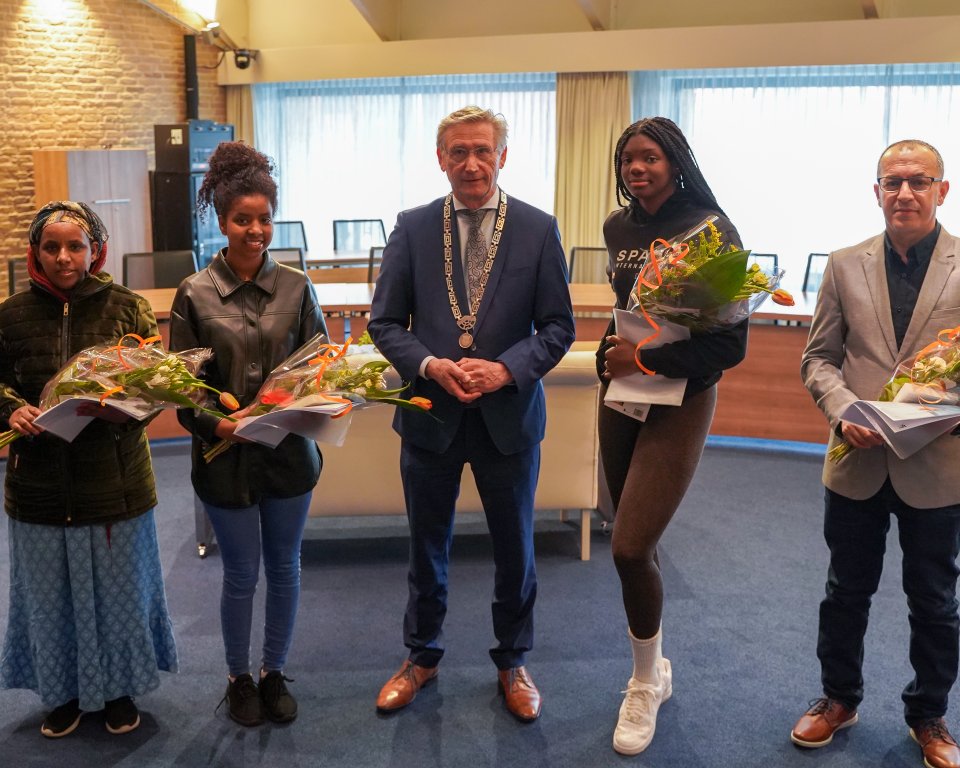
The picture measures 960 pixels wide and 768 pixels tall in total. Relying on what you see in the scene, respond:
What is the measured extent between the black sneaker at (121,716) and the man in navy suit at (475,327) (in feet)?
3.20

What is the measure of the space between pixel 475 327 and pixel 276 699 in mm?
1250

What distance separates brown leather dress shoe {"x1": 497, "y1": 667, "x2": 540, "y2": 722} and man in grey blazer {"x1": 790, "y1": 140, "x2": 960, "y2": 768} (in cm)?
74

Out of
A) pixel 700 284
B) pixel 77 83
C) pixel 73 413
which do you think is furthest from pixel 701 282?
pixel 77 83

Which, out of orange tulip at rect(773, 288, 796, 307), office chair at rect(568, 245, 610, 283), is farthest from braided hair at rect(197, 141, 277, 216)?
office chair at rect(568, 245, 610, 283)

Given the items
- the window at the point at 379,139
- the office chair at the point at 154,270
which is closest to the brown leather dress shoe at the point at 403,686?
the office chair at the point at 154,270

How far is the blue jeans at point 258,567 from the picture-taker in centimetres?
274

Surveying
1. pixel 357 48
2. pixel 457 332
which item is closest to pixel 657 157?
pixel 457 332

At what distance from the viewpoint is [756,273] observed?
2.36 metres

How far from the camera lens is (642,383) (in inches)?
102

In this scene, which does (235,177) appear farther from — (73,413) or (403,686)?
(403,686)

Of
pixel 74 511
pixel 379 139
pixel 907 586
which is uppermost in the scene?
pixel 379 139

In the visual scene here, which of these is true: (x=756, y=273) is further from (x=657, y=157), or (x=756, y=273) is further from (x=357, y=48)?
(x=357, y=48)

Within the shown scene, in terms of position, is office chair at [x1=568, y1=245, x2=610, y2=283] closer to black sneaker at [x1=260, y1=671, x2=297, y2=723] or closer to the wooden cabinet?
the wooden cabinet

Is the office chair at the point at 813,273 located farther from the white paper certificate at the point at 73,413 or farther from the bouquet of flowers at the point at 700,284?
the white paper certificate at the point at 73,413
